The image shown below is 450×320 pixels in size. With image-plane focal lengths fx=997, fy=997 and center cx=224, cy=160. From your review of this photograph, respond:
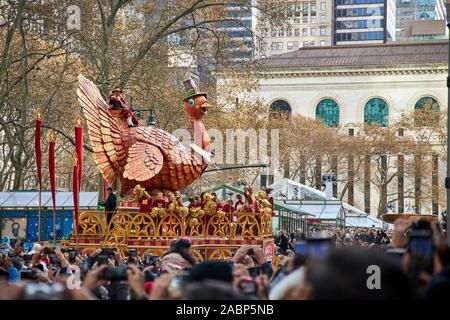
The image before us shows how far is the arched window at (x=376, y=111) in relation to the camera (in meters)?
78.4

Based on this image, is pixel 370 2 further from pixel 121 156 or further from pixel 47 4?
pixel 121 156

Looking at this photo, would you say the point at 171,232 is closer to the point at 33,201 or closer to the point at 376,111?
the point at 33,201

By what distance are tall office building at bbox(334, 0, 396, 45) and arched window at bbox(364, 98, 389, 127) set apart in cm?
4656

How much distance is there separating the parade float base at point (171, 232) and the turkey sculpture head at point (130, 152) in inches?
29.8

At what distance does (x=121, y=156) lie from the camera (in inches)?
741

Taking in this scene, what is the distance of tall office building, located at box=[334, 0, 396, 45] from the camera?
12562 cm

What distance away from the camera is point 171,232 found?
60.0 feet

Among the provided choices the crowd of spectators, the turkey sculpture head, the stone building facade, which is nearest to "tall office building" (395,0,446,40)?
the stone building facade

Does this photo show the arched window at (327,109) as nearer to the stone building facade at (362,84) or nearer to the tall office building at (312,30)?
the stone building facade at (362,84)

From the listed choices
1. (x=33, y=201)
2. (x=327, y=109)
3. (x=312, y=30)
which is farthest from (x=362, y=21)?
(x=33, y=201)

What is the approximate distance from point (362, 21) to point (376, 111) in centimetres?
5070

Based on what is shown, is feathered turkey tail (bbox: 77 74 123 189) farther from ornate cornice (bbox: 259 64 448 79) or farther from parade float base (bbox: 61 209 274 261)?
ornate cornice (bbox: 259 64 448 79)

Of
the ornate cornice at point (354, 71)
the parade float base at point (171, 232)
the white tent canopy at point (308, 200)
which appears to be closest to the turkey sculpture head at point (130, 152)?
the parade float base at point (171, 232)
